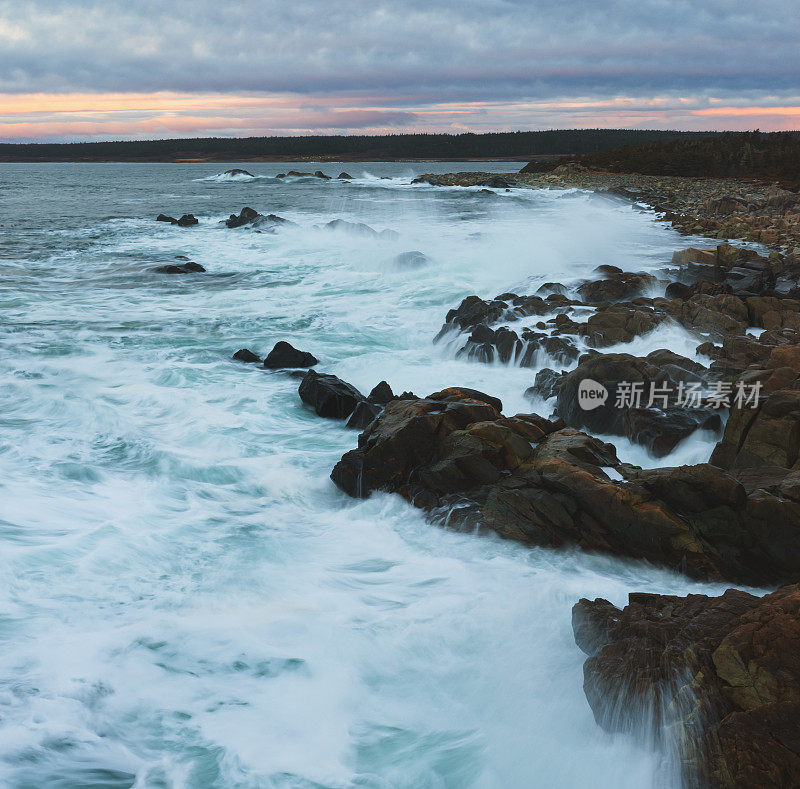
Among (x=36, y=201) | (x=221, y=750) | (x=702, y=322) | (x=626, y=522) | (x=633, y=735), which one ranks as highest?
(x=36, y=201)

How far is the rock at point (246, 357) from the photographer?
35.9ft

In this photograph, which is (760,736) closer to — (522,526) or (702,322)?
(522,526)

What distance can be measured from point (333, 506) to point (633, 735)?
3.57m

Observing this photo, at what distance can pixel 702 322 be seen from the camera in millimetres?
10109

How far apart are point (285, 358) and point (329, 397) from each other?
7.44 ft

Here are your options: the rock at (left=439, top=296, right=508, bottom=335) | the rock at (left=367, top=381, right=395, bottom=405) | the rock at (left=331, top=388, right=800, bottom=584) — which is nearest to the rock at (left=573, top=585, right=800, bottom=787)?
the rock at (left=331, top=388, right=800, bottom=584)

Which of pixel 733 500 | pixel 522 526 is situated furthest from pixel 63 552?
pixel 733 500

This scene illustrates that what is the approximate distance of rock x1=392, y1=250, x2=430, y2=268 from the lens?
1902 cm

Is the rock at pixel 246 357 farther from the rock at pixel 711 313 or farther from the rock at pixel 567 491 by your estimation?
the rock at pixel 711 313

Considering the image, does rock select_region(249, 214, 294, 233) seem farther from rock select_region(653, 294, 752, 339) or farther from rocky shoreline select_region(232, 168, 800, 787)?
rock select_region(653, 294, 752, 339)

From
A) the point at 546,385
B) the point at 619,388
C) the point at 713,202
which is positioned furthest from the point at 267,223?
the point at 619,388

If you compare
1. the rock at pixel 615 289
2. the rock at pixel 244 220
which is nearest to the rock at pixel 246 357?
the rock at pixel 615 289

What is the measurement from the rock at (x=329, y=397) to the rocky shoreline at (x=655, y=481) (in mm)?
22

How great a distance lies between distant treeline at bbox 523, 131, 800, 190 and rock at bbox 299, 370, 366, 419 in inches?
1330
